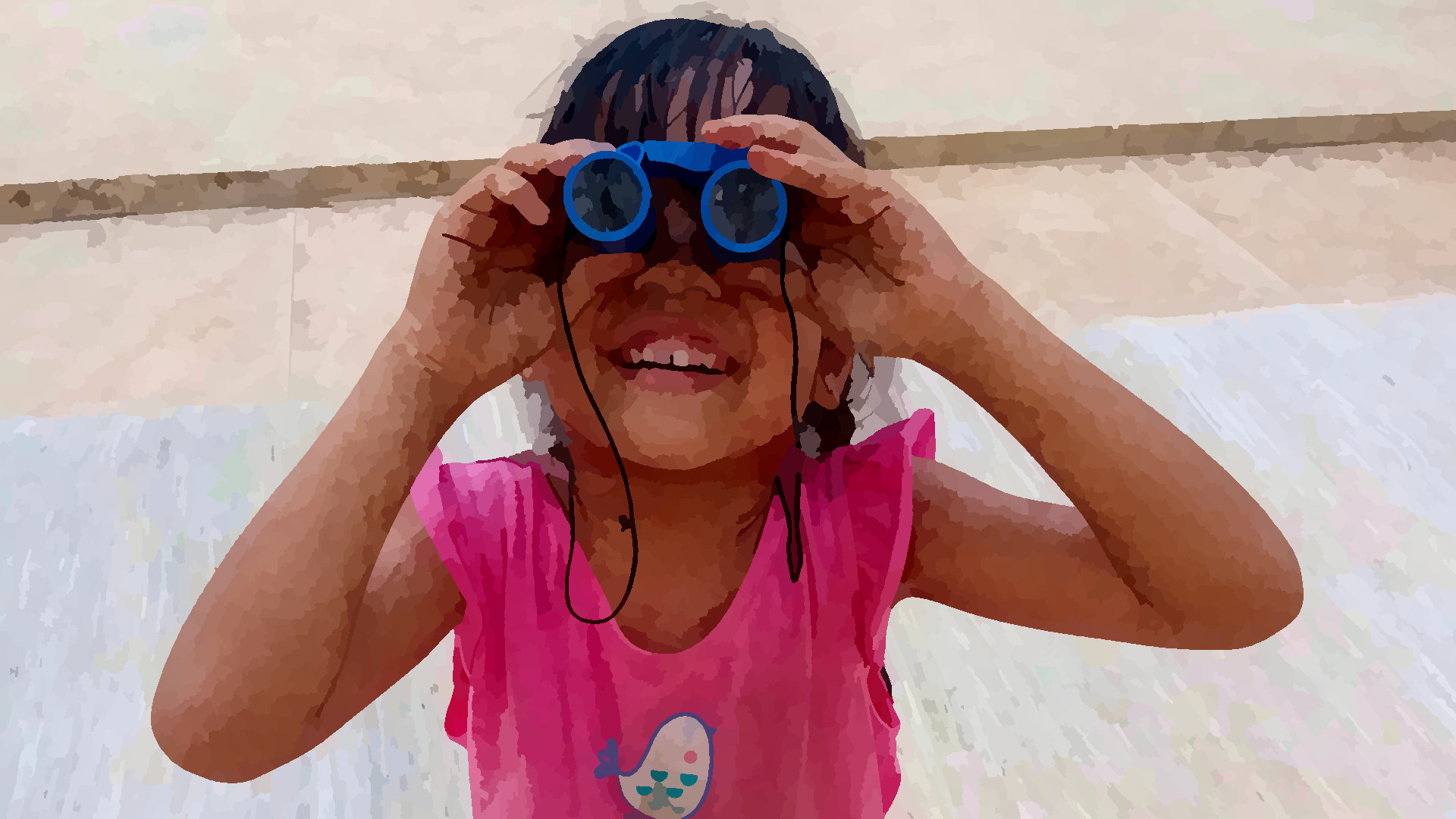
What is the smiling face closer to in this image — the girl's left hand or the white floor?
the girl's left hand

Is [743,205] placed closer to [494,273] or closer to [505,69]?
[494,273]

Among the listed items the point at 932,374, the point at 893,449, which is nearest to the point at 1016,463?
the point at 932,374

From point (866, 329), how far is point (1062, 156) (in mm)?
1392

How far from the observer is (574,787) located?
1.79 ft

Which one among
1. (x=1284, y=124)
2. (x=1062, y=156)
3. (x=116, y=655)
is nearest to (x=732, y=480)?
(x=116, y=655)

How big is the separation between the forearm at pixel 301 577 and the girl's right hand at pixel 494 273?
0.02 m

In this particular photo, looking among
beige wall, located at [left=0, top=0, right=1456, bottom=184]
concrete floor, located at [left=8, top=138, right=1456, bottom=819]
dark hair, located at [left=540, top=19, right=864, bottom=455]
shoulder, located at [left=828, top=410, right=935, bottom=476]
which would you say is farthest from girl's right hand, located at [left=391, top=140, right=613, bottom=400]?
beige wall, located at [left=0, top=0, right=1456, bottom=184]

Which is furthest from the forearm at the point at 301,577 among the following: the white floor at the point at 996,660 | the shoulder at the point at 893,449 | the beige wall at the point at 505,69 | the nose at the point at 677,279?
the beige wall at the point at 505,69

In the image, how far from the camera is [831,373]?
1.68ft

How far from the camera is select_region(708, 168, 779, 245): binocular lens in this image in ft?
1.25

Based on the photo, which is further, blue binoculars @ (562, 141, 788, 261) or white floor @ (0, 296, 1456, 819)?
white floor @ (0, 296, 1456, 819)

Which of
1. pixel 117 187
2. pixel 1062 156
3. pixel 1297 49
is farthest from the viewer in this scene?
pixel 1297 49

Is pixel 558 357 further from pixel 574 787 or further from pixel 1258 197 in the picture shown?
pixel 1258 197

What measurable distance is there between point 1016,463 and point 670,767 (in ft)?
2.13
